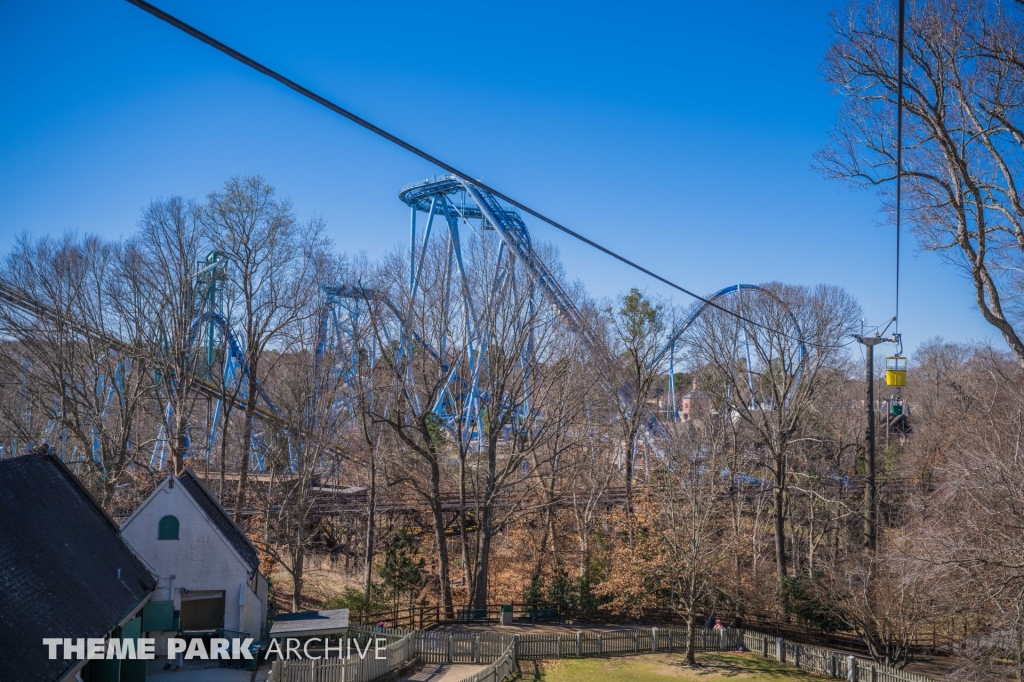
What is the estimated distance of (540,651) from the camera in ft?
57.7

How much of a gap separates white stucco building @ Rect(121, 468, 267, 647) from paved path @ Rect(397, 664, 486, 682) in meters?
3.80

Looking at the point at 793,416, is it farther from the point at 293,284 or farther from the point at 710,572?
the point at 293,284

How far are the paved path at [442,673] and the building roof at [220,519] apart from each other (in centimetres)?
444

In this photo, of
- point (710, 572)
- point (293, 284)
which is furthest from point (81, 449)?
point (710, 572)

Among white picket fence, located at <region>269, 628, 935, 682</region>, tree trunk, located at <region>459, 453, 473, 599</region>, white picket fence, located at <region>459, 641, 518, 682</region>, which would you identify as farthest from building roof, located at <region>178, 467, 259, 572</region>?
tree trunk, located at <region>459, 453, 473, 599</region>

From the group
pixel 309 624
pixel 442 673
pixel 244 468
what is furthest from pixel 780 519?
pixel 244 468

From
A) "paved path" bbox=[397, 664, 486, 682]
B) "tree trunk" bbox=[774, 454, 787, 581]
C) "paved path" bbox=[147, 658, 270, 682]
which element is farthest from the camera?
"tree trunk" bbox=[774, 454, 787, 581]

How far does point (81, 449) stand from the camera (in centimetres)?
2238

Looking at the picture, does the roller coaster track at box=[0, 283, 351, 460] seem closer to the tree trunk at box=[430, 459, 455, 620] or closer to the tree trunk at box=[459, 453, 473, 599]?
the tree trunk at box=[430, 459, 455, 620]

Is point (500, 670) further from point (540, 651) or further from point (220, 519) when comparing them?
point (220, 519)

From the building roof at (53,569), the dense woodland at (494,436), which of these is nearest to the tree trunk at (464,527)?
the dense woodland at (494,436)

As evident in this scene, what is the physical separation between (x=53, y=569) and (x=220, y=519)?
7.37 metres

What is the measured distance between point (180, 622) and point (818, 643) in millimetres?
17529

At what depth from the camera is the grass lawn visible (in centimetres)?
1636
